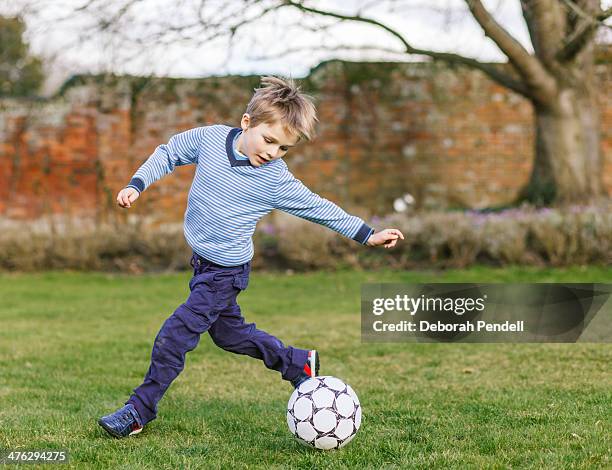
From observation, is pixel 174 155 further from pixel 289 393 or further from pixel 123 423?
pixel 289 393

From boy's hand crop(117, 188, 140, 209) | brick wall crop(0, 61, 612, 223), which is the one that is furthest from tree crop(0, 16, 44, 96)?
boy's hand crop(117, 188, 140, 209)

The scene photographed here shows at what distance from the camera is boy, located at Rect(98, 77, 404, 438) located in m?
3.98

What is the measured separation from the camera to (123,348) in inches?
273

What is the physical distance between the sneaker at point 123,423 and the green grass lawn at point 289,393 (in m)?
0.04

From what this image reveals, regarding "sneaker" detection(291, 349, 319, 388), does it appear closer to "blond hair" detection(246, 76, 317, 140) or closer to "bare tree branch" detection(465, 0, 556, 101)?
"blond hair" detection(246, 76, 317, 140)

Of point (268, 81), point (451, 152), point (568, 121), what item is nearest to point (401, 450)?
point (268, 81)

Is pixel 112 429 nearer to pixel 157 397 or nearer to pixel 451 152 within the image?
pixel 157 397

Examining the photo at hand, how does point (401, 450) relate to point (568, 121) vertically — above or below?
below

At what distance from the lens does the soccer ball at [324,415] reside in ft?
12.2

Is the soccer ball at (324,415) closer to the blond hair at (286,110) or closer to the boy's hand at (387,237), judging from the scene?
the boy's hand at (387,237)

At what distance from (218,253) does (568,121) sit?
9.21 meters

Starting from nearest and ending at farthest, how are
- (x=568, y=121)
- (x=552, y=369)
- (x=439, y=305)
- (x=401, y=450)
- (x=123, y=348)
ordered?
(x=401, y=450), (x=552, y=369), (x=123, y=348), (x=439, y=305), (x=568, y=121)

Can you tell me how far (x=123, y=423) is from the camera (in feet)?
13.0

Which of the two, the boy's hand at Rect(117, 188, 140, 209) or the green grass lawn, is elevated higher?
the boy's hand at Rect(117, 188, 140, 209)
